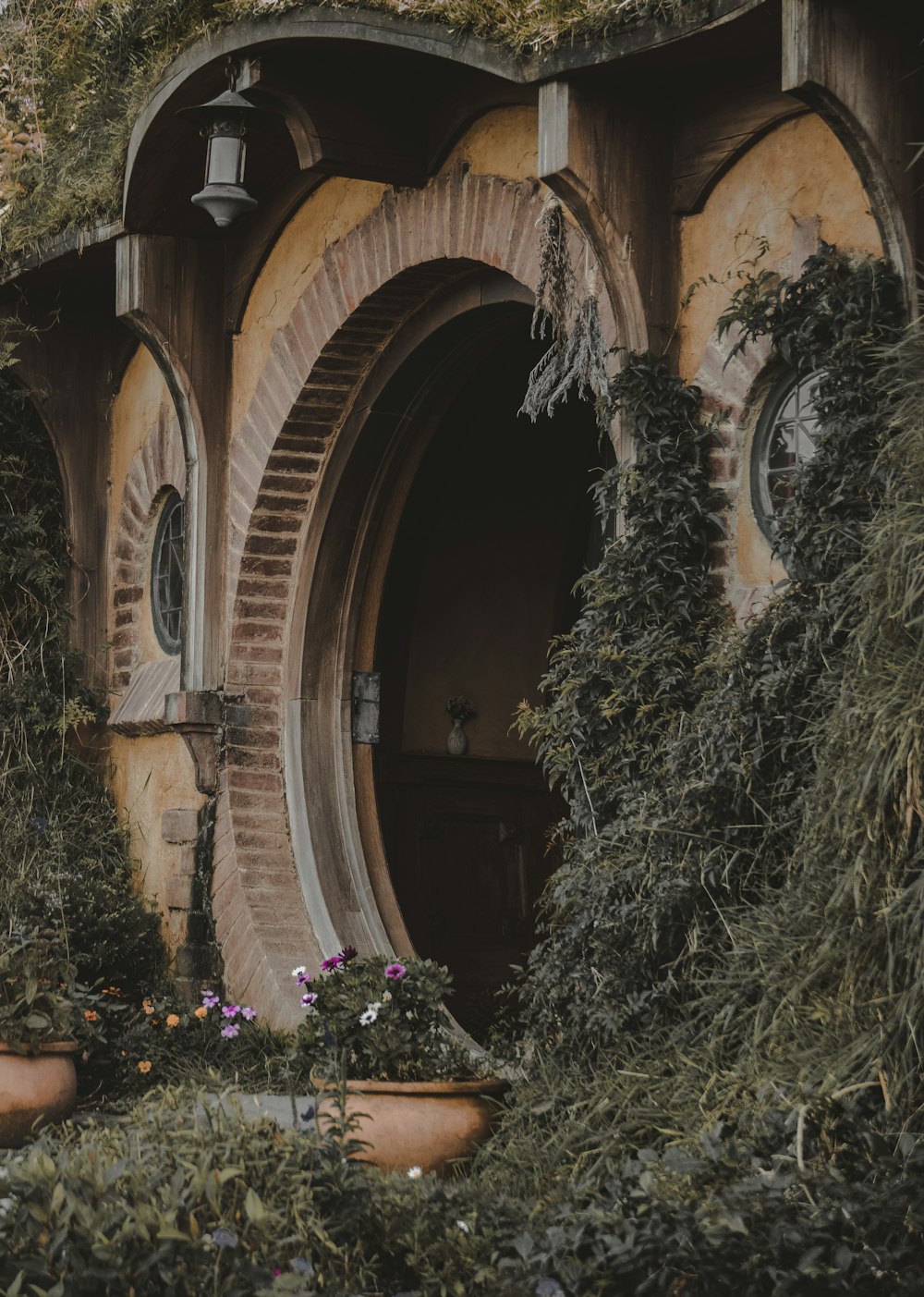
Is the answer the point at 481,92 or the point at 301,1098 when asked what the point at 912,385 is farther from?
the point at 301,1098

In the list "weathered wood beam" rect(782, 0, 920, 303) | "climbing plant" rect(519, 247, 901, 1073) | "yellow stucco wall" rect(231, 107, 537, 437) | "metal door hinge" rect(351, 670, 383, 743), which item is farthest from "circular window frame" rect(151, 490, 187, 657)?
"weathered wood beam" rect(782, 0, 920, 303)

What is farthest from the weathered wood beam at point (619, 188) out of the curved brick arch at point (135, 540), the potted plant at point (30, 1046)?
the curved brick arch at point (135, 540)

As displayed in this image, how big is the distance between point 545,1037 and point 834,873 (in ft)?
4.26

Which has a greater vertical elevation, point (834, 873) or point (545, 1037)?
point (834, 873)

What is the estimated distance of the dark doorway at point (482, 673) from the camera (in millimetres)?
8141

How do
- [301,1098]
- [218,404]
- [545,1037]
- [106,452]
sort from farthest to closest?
[106,452]
[218,404]
[301,1098]
[545,1037]

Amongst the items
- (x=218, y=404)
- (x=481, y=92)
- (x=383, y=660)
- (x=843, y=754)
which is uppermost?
(x=481, y=92)

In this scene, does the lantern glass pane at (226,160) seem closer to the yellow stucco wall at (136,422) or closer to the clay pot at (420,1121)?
the yellow stucco wall at (136,422)

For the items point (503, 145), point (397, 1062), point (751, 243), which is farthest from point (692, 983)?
point (503, 145)

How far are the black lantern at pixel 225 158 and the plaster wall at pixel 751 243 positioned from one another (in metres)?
1.64

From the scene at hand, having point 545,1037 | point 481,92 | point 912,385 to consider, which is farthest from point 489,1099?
point 481,92

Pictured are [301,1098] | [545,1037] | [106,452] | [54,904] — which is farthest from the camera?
[106,452]

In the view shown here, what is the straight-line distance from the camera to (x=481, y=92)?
5.78 metres

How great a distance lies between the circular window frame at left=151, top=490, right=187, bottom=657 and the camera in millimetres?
7650
